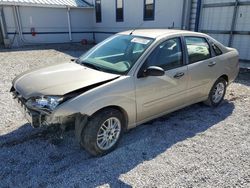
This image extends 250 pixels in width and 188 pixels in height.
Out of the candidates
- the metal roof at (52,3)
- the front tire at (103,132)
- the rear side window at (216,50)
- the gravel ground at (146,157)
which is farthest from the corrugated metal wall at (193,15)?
the metal roof at (52,3)

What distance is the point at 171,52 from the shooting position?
3764 millimetres

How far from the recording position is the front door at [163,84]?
338 centimetres

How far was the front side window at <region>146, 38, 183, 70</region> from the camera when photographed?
3.48 m

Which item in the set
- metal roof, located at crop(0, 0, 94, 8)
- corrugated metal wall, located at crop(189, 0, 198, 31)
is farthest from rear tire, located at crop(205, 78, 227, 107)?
metal roof, located at crop(0, 0, 94, 8)

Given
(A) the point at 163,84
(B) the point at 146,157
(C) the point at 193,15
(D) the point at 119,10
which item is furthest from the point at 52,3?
(B) the point at 146,157

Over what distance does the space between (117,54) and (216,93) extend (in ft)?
8.16

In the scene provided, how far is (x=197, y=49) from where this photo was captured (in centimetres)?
424

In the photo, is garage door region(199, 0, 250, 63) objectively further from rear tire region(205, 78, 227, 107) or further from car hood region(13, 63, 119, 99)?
car hood region(13, 63, 119, 99)

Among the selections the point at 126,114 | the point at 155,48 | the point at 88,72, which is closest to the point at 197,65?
the point at 155,48

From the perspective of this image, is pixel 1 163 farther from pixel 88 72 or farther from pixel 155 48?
pixel 155 48

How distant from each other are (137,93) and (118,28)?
13.5m

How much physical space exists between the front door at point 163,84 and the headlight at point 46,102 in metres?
1.13

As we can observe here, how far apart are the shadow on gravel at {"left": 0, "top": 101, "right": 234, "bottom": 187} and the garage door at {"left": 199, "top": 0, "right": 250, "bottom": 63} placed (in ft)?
19.6

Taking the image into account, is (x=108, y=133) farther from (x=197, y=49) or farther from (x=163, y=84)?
(x=197, y=49)
